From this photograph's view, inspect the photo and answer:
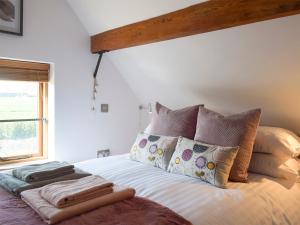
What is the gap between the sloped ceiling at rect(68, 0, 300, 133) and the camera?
6.27 ft

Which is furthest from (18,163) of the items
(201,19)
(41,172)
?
(201,19)

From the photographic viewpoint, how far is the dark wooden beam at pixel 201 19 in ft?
5.00

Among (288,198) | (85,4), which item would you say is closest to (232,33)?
(288,198)

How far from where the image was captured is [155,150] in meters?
2.20

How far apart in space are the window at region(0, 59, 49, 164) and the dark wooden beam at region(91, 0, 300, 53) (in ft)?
2.80

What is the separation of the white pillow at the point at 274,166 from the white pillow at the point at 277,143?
0.04 meters

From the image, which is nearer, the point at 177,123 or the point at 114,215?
the point at 114,215

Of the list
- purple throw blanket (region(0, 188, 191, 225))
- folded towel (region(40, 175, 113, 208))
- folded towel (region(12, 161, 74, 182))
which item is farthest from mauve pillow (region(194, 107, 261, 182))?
folded towel (region(12, 161, 74, 182))

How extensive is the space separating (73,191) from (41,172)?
17.4 inches

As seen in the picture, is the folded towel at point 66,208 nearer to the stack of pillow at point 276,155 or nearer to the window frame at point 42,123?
the stack of pillow at point 276,155

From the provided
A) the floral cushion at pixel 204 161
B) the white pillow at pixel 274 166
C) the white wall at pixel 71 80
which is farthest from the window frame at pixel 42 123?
the white pillow at pixel 274 166

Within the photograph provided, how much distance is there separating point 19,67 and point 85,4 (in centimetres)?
85

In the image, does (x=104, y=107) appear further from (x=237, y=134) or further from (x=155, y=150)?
(x=237, y=134)

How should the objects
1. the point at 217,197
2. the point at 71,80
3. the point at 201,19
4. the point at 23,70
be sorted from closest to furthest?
the point at 217,197
the point at 201,19
the point at 23,70
the point at 71,80
